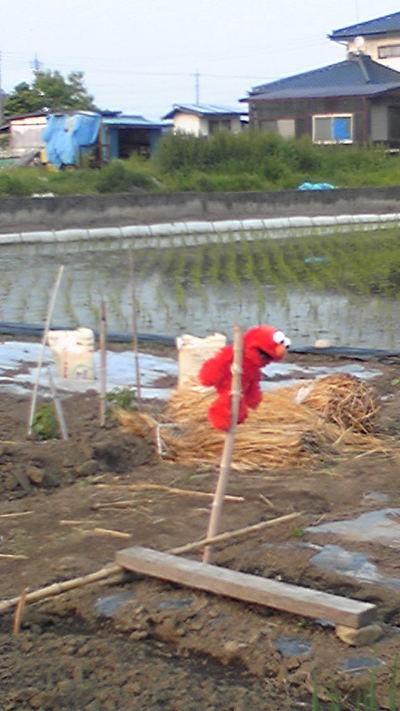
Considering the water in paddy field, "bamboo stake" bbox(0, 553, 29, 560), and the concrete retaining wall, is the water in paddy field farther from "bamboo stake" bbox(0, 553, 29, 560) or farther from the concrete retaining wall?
"bamboo stake" bbox(0, 553, 29, 560)

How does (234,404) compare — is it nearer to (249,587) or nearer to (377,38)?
(249,587)

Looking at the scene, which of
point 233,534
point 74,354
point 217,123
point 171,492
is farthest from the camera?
point 217,123

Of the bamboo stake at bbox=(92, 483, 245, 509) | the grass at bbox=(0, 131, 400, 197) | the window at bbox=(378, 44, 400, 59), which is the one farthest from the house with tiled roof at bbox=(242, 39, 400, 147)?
the bamboo stake at bbox=(92, 483, 245, 509)

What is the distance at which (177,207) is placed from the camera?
19422 mm

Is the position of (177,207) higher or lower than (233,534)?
higher

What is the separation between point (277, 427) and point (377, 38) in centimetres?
3403

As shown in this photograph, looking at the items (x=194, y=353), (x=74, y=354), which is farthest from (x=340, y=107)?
(x=194, y=353)

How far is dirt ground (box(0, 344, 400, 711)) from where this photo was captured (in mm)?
2908

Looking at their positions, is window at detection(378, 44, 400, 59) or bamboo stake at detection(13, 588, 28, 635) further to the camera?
window at detection(378, 44, 400, 59)

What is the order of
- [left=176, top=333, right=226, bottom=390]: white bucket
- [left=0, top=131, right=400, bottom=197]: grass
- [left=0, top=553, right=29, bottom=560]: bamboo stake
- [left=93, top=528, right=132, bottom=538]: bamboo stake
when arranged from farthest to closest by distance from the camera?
[left=0, top=131, right=400, bottom=197]: grass
[left=176, top=333, right=226, bottom=390]: white bucket
[left=93, top=528, right=132, bottom=538]: bamboo stake
[left=0, top=553, right=29, bottom=560]: bamboo stake

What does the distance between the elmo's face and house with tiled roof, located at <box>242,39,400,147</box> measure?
2748 centimetres

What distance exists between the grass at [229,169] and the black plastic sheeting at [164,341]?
1328 cm

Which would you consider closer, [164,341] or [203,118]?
[164,341]

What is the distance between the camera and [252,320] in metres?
9.56
